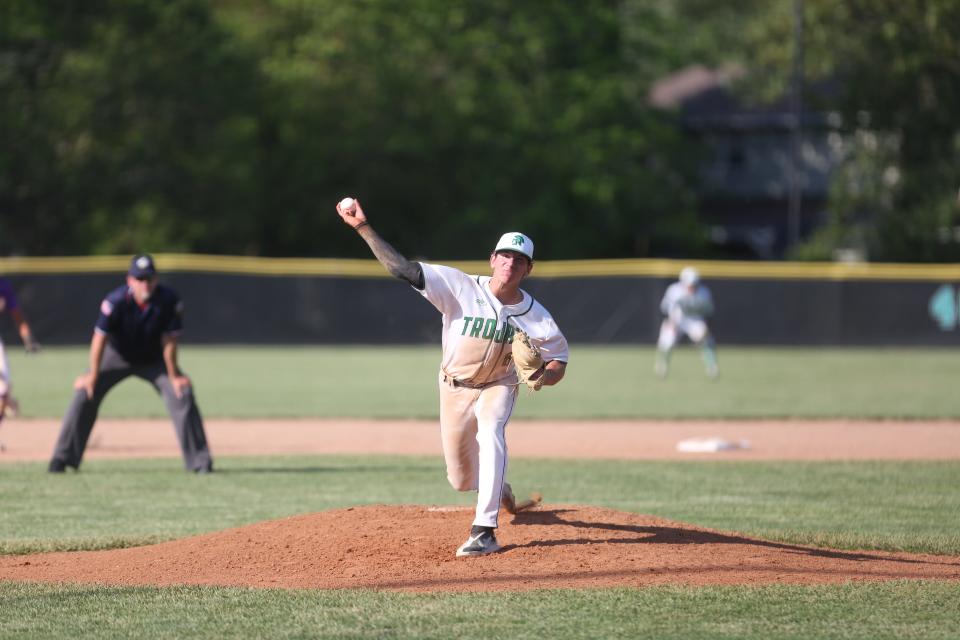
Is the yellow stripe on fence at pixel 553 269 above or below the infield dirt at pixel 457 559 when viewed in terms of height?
above

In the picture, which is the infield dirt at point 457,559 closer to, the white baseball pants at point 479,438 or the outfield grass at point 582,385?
the white baseball pants at point 479,438

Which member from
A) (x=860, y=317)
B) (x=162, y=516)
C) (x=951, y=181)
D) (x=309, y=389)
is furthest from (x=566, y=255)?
(x=162, y=516)

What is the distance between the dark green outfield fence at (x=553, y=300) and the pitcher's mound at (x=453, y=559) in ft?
73.0

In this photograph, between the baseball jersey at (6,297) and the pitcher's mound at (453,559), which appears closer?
the pitcher's mound at (453,559)

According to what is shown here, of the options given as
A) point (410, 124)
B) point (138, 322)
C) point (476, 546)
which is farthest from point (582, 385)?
point (410, 124)

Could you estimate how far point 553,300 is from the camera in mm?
30562

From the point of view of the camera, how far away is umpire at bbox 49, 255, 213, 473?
10867mm

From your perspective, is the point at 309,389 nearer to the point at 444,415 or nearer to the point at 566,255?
the point at 444,415

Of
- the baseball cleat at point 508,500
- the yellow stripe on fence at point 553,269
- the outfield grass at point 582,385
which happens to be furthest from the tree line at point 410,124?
the baseball cleat at point 508,500

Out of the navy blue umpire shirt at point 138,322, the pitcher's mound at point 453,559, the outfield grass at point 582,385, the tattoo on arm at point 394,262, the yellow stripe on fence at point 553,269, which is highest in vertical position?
the yellow stripe on fence at point 553,269

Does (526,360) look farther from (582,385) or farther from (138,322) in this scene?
(582,385)

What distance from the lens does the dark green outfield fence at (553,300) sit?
28828 millimetres

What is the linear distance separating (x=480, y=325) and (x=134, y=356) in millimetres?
5016

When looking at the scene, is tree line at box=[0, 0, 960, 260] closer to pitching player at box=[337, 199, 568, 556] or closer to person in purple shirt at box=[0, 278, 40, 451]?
person in purple shirt at box=[0, 278, 40, 451]
